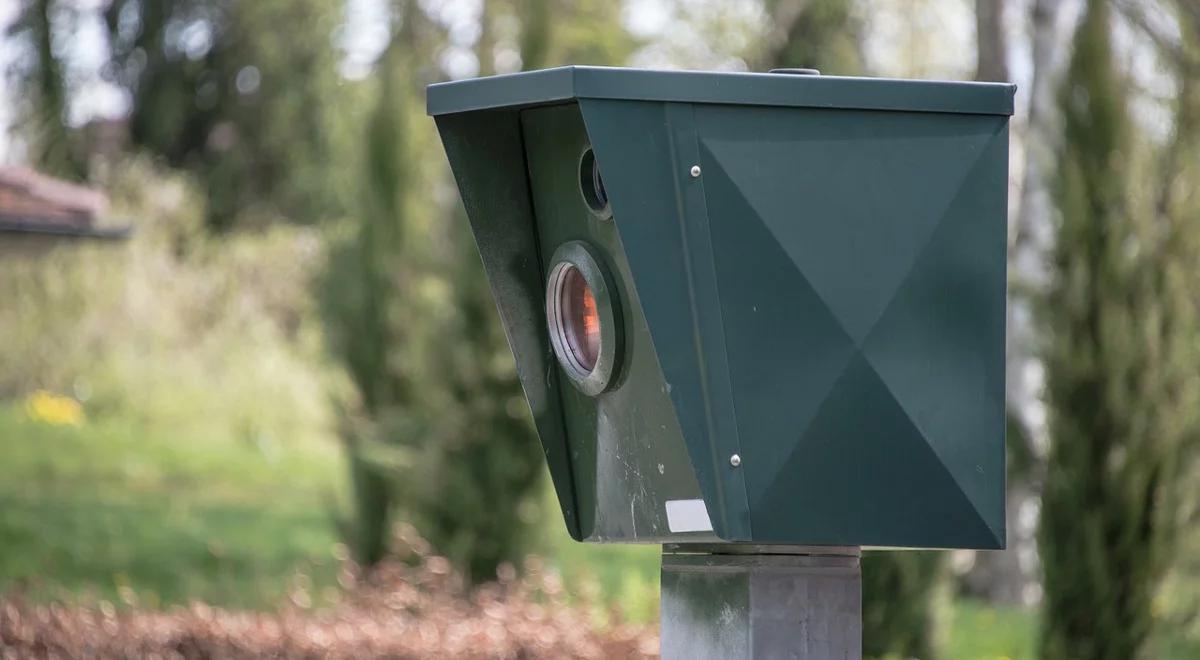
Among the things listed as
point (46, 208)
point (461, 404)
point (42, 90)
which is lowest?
point (461, 404)

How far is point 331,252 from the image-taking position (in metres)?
8.95

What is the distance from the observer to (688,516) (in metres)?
2.44

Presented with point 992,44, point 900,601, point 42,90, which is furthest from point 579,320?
point 42,90

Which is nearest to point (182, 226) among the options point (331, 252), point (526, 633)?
point (331, 252)

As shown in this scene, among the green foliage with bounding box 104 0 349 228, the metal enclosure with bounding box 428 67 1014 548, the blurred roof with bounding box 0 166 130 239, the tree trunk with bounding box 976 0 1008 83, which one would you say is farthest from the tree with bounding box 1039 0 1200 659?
the green foliage with bounding box 104 0 349 228

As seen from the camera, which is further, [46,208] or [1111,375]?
[46,208]

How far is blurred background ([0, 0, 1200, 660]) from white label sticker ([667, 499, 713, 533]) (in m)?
3.01

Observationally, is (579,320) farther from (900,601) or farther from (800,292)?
(900,601)

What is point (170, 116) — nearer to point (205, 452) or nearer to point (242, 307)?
point (242, 307)

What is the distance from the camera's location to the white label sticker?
2.39 meters

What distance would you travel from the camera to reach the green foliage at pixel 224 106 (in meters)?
21.8

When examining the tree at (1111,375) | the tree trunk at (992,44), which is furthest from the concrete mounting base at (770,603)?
the tree trunk at (992,44)

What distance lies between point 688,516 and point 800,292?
0.39 metres

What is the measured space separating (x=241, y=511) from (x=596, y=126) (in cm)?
834
